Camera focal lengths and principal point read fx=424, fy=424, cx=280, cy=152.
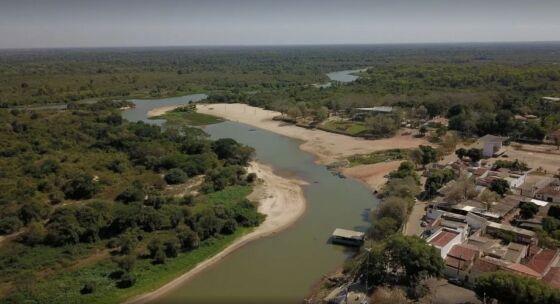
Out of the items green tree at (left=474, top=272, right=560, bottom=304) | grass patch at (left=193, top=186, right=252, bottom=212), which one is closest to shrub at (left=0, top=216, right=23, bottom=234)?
grass patch at (left=193, top=186, right=252, bottom=212)

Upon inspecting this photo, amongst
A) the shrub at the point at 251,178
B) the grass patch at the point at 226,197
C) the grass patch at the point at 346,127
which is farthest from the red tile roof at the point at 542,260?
the grass patch at the point at 346,127

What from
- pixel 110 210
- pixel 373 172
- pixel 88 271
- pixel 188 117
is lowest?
pixel 373 172

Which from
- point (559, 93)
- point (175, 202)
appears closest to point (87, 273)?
point (175, 202)

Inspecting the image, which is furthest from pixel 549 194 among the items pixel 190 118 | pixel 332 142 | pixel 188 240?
pixel 190 118

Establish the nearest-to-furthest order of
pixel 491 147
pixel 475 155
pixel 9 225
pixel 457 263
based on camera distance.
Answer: pixel 457 263
pixel 9 225
pixel 475 155
pixel 491 147

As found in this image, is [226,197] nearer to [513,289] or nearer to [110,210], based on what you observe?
[110,210]

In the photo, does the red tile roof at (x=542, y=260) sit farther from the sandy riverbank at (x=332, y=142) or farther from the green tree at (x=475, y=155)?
the green tree at (x=475, y=155)
